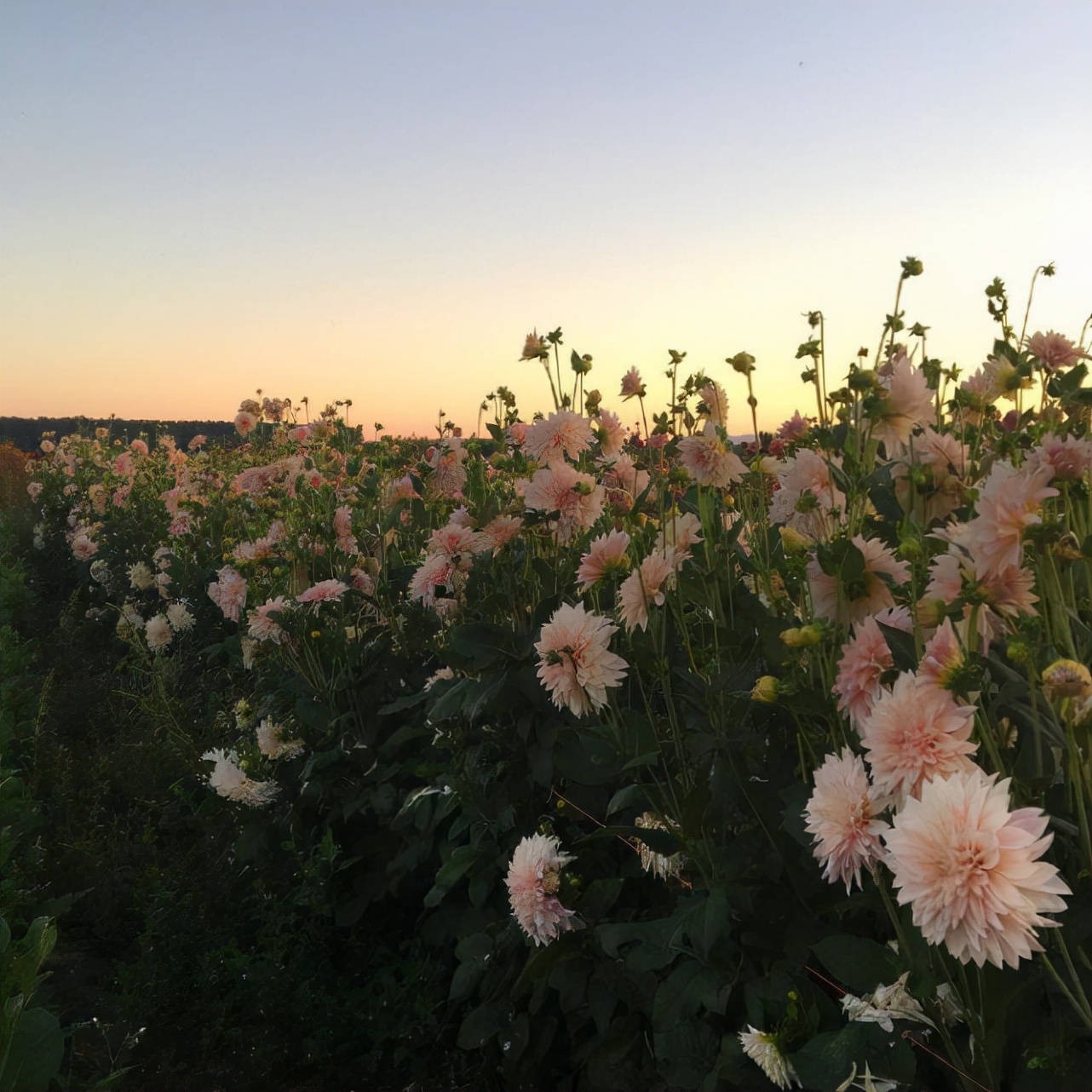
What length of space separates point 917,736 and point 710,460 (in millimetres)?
746

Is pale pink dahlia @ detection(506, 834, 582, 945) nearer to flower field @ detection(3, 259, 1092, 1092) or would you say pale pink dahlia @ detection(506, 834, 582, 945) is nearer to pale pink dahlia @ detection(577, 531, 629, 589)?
flower field @ detection(3, 259, 1092, 1092)

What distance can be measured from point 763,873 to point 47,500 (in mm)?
9538

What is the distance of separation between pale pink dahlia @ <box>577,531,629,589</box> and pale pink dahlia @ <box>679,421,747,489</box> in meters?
0.16

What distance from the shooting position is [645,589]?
1.54m

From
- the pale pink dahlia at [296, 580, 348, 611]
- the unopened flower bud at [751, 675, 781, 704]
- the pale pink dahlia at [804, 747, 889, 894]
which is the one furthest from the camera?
the pale pink dahlia at [296, 580, 348, 611]

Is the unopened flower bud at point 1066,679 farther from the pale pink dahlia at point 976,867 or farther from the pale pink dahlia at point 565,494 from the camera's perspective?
the pale pink dahlia at point 565,494

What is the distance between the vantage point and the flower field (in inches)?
42.3

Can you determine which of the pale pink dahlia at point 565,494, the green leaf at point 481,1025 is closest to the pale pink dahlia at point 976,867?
the pale pink dahlia at point 565,494

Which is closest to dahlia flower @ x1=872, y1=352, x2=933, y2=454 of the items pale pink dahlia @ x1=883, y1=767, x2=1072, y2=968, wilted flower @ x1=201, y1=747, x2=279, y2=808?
pale pink dahlia @ x1=883, y1=767, x2=1072, y2=968

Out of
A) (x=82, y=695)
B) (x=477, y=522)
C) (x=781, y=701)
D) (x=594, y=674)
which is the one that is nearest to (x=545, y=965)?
(x=594, y=674)

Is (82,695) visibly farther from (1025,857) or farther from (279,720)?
(1025,857)

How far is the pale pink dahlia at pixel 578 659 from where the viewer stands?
1.53 metres

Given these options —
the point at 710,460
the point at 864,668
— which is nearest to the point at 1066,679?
the point at 864,668

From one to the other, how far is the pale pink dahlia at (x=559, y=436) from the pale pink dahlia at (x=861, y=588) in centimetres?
79
